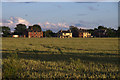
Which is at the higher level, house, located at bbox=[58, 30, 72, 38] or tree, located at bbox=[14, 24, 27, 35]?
tree, located at bbox=[14, 24, 27, 35]

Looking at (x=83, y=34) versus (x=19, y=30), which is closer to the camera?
(x=19, y=30)

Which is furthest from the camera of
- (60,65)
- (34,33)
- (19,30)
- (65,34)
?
(65,34)

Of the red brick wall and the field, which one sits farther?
the red brick wall

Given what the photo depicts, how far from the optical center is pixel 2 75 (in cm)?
727

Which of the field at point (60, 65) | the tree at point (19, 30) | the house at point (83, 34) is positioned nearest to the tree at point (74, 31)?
the house at point (83, 34)

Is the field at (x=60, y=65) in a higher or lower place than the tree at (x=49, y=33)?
lower

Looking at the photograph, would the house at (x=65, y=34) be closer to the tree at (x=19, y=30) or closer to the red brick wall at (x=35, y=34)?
the red brick wall at (x=35, y=34)

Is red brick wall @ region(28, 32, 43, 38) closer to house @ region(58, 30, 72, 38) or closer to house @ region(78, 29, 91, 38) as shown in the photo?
house @ region(58, 30, 72, 38)

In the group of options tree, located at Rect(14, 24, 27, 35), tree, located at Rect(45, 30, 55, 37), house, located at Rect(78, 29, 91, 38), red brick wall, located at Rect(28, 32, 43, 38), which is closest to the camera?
tree, located at Rect(45, 30, 55, 37)

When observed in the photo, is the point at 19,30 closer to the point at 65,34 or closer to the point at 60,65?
the point at 65,34

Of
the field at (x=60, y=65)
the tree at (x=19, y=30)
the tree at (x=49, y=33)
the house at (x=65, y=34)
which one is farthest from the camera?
the house at (x=65, y=34)

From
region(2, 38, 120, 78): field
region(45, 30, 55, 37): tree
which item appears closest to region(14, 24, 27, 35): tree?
region(45, 30, 55, 37): tree

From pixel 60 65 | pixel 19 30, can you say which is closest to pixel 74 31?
pixel 19 30

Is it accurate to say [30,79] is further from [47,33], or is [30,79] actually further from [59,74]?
[47,33]
